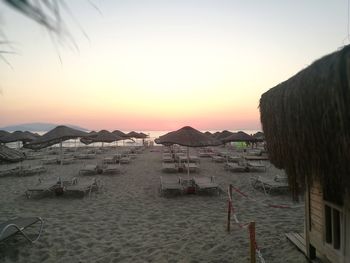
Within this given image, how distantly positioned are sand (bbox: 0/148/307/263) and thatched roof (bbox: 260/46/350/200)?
199cm

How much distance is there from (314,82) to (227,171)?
12.7m

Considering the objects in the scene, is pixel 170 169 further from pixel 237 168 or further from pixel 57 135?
pixel 57 135

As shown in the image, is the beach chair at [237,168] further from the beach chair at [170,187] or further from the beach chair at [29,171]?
the beach chair at [29,171]

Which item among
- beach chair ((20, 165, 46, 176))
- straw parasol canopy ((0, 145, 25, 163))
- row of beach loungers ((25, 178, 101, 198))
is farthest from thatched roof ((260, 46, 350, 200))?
beach chair ((20, 165, 46, 176))

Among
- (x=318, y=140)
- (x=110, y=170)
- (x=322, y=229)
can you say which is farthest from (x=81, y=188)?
(x=318, y=140)

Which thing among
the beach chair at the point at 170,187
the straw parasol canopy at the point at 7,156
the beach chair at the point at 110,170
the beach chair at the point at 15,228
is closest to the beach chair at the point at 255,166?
the beach chair at the point at 170,187

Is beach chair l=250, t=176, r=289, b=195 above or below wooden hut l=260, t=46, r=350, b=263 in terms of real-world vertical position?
below

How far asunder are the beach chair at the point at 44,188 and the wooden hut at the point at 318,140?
7.51 metres

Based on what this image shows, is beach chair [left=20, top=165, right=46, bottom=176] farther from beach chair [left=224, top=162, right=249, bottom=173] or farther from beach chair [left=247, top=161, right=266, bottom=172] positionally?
beach chair [left=247, top=161, right=266, bottom=172]

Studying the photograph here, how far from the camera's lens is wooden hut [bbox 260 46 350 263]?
→ 2635 millimetres

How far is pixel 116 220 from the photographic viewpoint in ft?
24.2

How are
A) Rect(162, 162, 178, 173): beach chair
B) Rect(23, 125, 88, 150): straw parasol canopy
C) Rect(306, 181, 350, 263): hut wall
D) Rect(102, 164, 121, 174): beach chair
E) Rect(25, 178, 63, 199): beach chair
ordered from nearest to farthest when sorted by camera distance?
Rect(306, 181, 350, 263): hut wall
Rect(25, 178, 63, 199): beach chair
Rect(23, 125, 88, 150): straw parasol canopy
Rect(102, 164, 121, 174): beach chair
Rect(162, 162, 178, 173): beach chair

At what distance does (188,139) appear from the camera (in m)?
10.5

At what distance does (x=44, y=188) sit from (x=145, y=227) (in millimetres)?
4509
